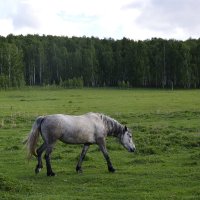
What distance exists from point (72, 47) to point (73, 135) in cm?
13283

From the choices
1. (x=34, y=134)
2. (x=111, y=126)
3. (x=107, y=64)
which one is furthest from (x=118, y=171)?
(x=107, y=64)

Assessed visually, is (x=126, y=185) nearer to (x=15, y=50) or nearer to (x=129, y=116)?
(x=129, y=116)

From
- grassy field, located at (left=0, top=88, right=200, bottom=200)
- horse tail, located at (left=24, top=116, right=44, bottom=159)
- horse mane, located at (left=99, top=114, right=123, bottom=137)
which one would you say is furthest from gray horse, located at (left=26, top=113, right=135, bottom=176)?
grassy field, located at (left=0, top=88, right=200, bottom=200)

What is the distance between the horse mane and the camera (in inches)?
648

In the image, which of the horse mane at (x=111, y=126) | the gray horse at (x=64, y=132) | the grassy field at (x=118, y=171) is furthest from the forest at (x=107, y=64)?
the gray horse at (x=64, y=132)

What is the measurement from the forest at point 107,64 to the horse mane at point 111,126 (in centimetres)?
8195

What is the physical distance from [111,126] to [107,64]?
104210 mm

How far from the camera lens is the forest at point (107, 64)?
106 meters

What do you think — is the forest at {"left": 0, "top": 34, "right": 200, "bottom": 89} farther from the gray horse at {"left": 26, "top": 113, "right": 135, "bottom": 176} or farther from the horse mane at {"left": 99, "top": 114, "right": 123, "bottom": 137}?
the gray horse at {"left": 26, "top": 113, "right": 135, "bottom": 176}

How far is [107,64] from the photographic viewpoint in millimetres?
120188

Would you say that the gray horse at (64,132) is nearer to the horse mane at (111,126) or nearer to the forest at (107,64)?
the horse mane at (111,126)

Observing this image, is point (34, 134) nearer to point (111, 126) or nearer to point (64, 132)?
point (64, 132)

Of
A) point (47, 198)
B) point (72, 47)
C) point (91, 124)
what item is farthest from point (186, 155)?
point (72, 47)

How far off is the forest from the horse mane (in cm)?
8195
